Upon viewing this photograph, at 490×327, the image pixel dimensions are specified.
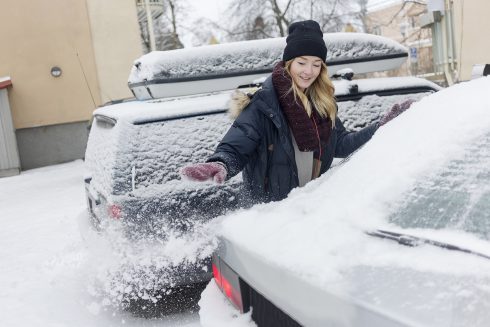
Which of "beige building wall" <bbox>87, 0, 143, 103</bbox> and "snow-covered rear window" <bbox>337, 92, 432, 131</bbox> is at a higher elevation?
"beige building wall" <bbox>87, 0, 143, 103</bbox>

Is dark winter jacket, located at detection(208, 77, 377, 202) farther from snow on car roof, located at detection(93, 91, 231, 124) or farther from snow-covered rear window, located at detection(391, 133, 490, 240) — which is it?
snow-covered rear window, located at detection(391, 133, 490, 240)

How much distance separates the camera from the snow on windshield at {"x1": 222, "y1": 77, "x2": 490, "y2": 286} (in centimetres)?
142

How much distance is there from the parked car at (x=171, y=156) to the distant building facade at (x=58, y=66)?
486 inches

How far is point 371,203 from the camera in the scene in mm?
1608

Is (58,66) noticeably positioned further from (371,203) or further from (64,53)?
(371,203)

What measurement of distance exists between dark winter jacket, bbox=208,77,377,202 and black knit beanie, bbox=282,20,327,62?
0.69ft

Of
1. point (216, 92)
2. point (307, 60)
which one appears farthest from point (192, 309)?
point (307, 60)

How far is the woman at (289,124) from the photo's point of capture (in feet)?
8.97

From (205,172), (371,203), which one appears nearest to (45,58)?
(205,172)

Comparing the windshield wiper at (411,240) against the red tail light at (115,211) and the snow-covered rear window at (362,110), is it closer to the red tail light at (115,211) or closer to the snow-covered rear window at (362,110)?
the red tail light at (115,211)

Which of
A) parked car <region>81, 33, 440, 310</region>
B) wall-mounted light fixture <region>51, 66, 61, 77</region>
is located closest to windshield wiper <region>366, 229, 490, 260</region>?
parked car <region>81, 33, 440, 310</region>

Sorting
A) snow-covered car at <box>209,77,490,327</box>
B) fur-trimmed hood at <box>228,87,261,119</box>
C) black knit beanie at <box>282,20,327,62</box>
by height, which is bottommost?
snow-covered car at <box>209,77,490,327</box>

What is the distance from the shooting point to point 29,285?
4742mm

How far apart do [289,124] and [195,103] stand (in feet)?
2.89
